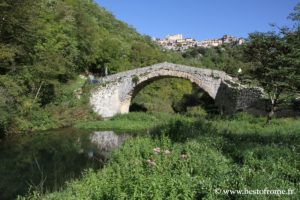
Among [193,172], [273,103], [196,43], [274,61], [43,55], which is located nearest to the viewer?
[193,172]

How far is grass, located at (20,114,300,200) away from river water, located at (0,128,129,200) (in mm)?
1271

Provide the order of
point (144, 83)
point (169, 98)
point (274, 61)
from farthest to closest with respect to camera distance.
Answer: point (169, 98), point (144, 83), point (274, 61)

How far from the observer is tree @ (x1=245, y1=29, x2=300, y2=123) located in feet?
57.7

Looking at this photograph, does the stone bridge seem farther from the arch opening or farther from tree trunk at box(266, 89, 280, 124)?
tree trunk at box(266, 89, 280, 124)

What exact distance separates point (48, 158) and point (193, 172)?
7.69 m

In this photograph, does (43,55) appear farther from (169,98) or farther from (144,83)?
(169,98)

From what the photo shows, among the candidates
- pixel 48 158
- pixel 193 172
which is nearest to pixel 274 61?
pixel 48 158

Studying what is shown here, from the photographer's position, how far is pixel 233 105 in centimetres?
2780

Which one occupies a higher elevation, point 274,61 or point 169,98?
point 274,61

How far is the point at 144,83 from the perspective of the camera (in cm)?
3212

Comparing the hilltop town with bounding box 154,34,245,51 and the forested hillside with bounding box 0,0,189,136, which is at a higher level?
the hilltop town with bounding box 154,34,245,51

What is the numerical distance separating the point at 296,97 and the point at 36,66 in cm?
1463

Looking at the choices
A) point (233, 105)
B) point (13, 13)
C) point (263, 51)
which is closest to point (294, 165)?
point (263, 51)

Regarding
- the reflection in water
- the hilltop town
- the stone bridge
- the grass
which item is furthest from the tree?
the hilltop town
